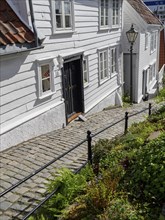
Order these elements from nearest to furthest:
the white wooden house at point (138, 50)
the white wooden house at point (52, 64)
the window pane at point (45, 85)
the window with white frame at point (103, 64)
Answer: the white wooden house at point (52, 64) → the window pane at point (45, 85) → the window with white frame at point (103, 64) → the white wooden house at point (138, 50)


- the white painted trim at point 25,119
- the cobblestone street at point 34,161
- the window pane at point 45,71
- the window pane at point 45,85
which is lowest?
the cobblestone street at point 34,161

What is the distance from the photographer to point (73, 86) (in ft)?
36.6

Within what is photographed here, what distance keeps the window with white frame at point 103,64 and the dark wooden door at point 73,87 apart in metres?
2.45

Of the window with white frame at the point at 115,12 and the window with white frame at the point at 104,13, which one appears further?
the window with white frame at the point at 115,12

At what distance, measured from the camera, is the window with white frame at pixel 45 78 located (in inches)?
331

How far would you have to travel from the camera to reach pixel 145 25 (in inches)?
665

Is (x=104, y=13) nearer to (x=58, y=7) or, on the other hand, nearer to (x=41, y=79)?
(x=58, y=7)

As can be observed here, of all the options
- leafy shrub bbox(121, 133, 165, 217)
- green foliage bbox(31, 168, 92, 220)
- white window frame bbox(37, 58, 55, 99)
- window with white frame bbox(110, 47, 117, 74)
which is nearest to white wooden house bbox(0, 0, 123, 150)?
white window frame bbox(37, 58, 55, 99)

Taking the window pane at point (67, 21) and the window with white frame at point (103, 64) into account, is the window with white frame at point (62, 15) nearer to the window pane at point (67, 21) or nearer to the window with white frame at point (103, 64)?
the window pane at point (67, 21)

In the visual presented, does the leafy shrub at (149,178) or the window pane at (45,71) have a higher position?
the window pane at (45,71)

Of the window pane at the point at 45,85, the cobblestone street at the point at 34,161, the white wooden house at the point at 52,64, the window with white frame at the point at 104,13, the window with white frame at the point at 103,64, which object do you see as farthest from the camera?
the window with white frame at the point at 103,64

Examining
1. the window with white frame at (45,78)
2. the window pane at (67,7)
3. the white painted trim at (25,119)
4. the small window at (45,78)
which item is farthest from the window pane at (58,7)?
the white painted trim at (25,119)

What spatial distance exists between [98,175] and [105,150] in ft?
3.23

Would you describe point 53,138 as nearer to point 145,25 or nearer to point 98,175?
point 98,175
